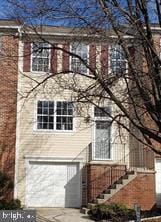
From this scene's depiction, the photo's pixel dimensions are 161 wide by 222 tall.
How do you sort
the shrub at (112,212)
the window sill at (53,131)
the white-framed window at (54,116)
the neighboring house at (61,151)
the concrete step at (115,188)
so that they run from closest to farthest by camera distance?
the shrub at (112,212) → the concrete step at (115,188) → the neighboring house at (61,151) → the window sill at (53,131) → the white-framed window at (54,116)

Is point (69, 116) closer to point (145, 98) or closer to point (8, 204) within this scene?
point (8, 204)

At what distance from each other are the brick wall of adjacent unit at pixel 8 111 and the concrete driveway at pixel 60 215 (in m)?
2.75

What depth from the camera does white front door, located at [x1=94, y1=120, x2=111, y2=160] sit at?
27.0 metres

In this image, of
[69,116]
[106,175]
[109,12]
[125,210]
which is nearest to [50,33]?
[69,116]

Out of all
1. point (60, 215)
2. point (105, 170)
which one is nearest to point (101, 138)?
point (105, 170)

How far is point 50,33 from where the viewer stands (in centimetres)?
2680

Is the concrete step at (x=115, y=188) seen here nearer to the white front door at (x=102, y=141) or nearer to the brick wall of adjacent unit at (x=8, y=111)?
the white front door at (x=102, y=141)

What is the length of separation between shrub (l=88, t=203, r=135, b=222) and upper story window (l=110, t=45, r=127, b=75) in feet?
22.2

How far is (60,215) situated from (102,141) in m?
5.41

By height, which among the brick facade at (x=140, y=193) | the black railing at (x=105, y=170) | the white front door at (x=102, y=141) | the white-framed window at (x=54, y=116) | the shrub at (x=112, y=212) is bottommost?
the shrub at (x=112, y=212)

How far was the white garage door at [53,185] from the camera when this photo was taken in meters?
26.8

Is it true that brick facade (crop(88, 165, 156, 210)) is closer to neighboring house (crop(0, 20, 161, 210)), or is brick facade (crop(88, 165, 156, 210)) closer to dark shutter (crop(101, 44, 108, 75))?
neighboring house (crop(0, 20, 161, 210))

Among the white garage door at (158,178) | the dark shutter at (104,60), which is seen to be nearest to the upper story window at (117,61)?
the dark shutter at (104,60)

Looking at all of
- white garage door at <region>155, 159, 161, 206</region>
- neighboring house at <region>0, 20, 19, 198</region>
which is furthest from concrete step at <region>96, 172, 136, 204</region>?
neighboring house at <region>0, 20, 19, 198</region>
